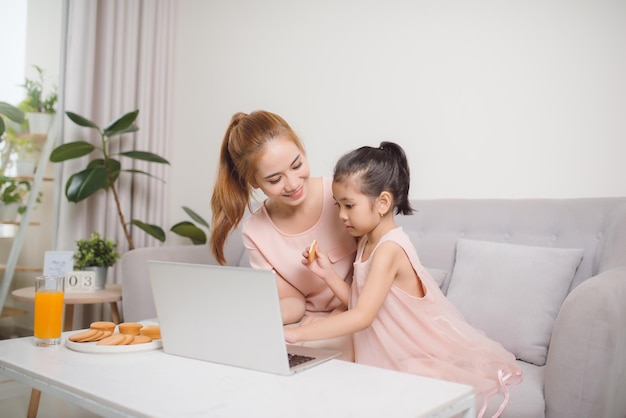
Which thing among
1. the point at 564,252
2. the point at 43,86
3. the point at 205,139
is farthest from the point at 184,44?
the point at 564,252

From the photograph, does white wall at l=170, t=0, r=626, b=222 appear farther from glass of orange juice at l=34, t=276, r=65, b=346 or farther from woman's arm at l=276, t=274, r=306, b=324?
glass of orange juice at l=34, t=276, r=65, b=346

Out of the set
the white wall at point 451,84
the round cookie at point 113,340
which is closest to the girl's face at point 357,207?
the round cookie at point 113,340

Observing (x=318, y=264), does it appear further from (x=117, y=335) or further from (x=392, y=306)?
(x=117, y=335)

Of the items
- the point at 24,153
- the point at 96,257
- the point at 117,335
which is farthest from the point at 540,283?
the point at 24,153

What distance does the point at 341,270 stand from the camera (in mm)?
1688

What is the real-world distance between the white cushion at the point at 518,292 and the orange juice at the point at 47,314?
1152 mm

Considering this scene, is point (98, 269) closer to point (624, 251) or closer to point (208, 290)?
point (208, 290)

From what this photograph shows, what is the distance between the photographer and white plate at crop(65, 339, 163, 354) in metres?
1.17

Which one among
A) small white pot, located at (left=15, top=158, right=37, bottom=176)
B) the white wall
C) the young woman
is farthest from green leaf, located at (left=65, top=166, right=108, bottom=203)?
the young woman

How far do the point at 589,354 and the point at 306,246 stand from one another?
31.6 inches

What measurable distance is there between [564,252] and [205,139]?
230cm

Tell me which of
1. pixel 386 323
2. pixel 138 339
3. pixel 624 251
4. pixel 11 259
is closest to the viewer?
pixel 138 339

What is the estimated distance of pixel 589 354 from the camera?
1295 mm

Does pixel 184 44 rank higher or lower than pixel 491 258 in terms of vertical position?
higher
